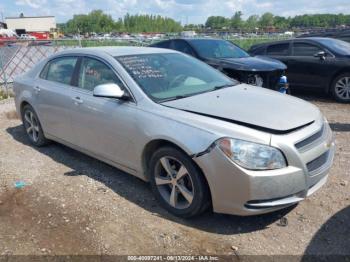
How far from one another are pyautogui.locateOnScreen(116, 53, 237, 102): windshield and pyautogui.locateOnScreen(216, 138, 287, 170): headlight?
105 centimetres

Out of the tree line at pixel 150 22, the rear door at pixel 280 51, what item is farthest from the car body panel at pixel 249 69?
the tree line at pixel 150 22

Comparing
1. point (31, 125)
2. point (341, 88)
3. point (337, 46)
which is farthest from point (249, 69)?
point (31, 125)

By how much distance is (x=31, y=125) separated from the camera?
570cm

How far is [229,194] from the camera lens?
9.87 ft

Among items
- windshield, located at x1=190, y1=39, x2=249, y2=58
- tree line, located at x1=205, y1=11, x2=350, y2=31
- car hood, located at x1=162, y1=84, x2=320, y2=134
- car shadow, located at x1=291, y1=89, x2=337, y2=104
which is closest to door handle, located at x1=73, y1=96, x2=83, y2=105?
car hood, located at x1=162, y1=84, x2=320, y2=134

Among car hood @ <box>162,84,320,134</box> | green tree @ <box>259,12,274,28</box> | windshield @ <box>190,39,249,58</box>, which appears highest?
green tree @ <box>259,12,274,28</box>

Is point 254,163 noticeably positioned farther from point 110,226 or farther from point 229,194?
point 110,226

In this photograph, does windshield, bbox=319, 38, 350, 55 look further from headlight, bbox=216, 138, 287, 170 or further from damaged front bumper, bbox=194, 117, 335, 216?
headlight, bbox=216, 138, 287, 170

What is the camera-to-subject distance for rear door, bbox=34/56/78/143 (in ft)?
15.1

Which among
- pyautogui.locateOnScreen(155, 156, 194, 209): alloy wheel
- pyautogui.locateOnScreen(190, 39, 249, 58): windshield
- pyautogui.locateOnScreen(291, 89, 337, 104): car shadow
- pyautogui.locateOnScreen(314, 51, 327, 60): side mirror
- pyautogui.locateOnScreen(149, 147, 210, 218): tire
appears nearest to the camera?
pyautogui.locateOnScreen(149, 147, 210, 218): tire

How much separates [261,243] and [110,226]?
1392 mm

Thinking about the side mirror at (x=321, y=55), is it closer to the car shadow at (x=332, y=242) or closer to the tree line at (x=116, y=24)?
the car shadow at (x=332, y=242)

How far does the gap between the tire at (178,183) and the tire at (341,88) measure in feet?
19.9

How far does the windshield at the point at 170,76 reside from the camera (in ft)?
12.4
